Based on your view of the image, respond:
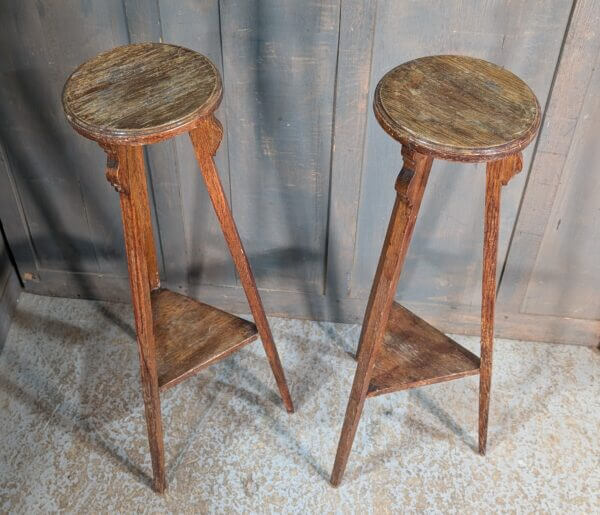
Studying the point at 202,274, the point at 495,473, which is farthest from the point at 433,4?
the point at 495,473

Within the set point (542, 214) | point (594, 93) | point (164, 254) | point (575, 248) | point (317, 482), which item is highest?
point (594, 93)

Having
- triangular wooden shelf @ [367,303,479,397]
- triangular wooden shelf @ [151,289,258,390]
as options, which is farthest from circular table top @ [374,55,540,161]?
triangular wooden shelf @ [151,289,258,390]

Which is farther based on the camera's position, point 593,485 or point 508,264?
point 508,264

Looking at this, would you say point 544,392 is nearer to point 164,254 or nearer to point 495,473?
point 495,473

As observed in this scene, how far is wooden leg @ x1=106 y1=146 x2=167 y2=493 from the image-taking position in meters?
1.60

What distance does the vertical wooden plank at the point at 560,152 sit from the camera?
187 centimetres

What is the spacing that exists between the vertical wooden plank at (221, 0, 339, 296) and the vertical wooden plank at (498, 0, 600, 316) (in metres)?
0.64

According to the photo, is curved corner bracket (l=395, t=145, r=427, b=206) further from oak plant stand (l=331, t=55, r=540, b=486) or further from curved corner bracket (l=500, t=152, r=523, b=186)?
curved corner bracket (l=500, t=152, r=523, b=186)

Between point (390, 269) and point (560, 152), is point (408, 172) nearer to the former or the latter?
point (390, 269)

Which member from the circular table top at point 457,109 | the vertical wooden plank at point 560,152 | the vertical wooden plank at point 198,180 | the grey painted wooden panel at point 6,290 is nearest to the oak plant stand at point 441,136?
the circular table top at point 457,109

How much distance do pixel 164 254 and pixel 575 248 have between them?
1.43m

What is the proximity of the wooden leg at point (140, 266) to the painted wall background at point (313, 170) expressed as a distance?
37 centimetres

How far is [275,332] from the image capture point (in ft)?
8.64

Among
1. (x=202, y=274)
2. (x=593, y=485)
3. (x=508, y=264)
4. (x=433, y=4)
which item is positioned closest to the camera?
(x=433, y=4)
